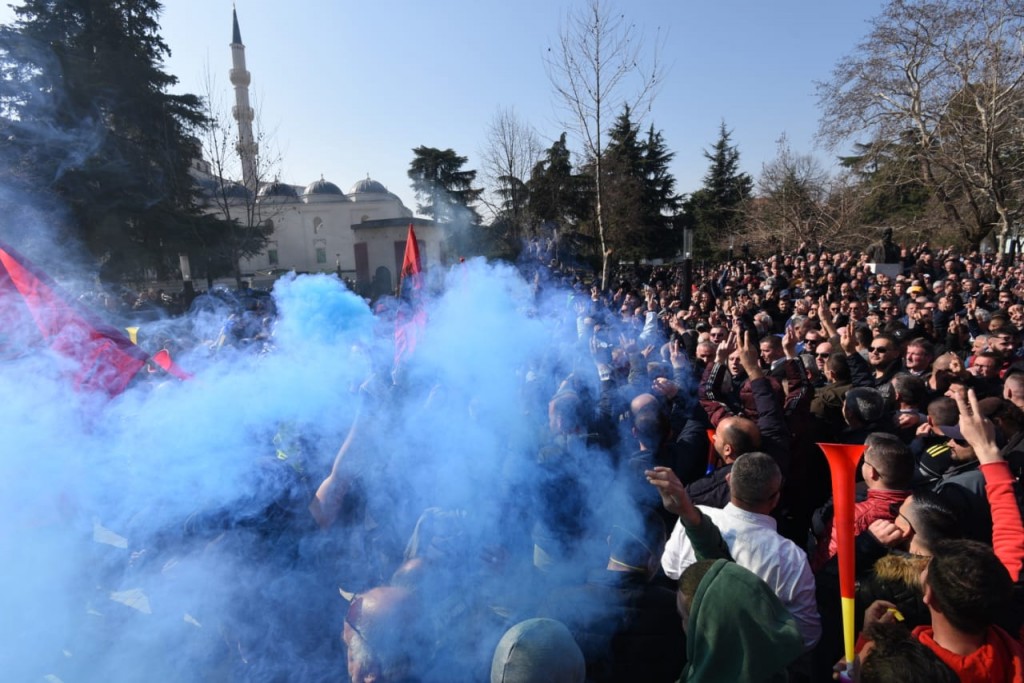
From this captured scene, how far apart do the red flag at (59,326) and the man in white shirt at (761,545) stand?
133 inches

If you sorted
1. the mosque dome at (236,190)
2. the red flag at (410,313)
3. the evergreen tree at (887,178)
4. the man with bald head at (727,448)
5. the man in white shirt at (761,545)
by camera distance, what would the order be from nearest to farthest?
the man in white shirt at (761,545), the man with bald head at (727,448), the red flag at (410,313), the mosque dome at (236,190), the evergreen tree at (887,178)

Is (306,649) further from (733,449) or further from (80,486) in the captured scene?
(733,449)

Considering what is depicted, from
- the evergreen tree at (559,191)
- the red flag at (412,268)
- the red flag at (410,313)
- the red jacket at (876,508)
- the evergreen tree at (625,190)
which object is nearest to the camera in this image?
the red jacket at (876,508)

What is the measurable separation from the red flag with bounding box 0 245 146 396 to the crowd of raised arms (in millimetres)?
1595

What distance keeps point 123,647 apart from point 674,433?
3419 mm

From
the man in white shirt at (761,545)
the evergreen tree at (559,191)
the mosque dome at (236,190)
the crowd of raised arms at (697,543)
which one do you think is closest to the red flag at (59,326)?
the crowd of raised arms at (697,543)

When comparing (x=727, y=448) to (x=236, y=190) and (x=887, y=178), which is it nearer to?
(x=236, y=190)

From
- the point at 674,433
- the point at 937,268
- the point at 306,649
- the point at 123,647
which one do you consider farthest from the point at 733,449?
the point at 937,268

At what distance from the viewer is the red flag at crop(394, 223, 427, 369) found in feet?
21.1

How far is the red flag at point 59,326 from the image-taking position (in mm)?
3668

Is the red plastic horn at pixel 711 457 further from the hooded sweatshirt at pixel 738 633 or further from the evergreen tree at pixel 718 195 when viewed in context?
the evergreen tree at pixel 718 195

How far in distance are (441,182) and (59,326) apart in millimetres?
37656

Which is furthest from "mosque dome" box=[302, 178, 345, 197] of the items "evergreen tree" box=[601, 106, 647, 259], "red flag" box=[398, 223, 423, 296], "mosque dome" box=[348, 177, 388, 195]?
"red flag" box=[398, 223, 423, 296]

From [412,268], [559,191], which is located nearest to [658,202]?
[559,191]
